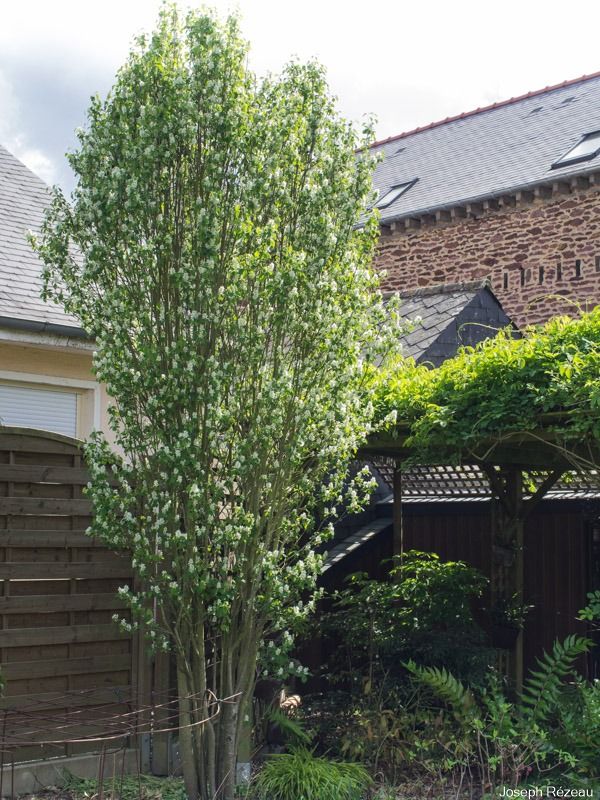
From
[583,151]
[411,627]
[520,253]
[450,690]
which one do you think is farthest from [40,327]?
[583,151]

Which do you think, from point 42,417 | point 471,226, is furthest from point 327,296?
point 471,226

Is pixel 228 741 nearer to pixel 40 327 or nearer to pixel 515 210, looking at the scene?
pixel 40 327

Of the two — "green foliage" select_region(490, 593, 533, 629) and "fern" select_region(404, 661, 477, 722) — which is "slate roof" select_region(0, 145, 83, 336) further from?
"fern" select_region(404, 661, 477, 722)

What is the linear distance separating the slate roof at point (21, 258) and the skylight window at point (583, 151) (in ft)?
34.1

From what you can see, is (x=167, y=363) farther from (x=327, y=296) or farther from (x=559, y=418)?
(x=559, y=418)

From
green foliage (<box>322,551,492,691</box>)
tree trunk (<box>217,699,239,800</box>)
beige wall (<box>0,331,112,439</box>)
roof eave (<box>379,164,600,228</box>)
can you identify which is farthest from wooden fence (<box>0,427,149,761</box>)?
roof eave (<box>379,164,600,228</box>)

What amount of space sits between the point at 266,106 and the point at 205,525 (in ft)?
8.26

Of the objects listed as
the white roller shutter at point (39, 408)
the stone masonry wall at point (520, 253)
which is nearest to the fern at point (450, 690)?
the white roller shutter at point (39, 408)

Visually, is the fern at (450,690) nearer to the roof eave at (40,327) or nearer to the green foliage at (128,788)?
the green foliage at (128,788)

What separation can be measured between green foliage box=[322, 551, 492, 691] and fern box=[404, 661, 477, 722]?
381 mm

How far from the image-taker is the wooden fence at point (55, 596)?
20.1 ft

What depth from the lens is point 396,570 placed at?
845cm

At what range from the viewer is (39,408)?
10102mm

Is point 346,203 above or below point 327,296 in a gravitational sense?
above
